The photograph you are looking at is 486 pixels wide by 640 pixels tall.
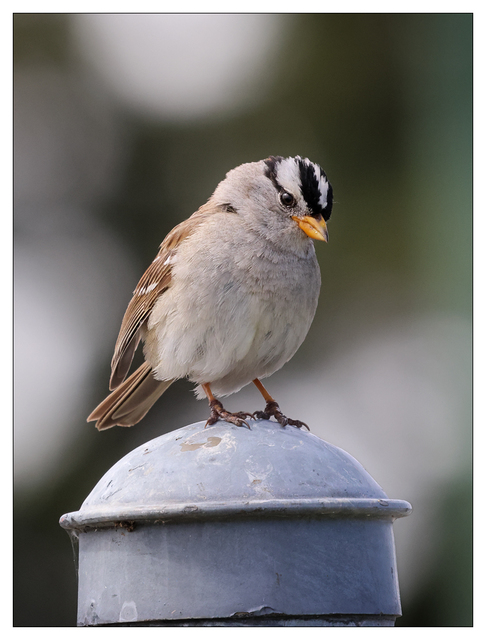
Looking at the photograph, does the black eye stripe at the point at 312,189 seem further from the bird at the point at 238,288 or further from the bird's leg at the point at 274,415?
the bird's leg at the point at 274,415

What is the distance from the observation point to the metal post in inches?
94.2

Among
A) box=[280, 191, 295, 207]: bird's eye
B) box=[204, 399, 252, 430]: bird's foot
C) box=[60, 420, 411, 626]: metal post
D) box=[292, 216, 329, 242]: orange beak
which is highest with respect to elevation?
box=[280, 191, 295, 207]: bird's eye

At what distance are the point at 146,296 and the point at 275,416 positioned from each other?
3.66ft

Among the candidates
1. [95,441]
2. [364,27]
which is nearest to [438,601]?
[95,441]

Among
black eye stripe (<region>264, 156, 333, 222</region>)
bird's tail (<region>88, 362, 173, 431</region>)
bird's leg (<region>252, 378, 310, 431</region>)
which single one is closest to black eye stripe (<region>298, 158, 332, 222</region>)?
black eye stripe (<region>264, 156, 333, 222</region>)

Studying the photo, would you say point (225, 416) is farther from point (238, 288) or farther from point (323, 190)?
point (323, 190)

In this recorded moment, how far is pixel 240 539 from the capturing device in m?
2.41

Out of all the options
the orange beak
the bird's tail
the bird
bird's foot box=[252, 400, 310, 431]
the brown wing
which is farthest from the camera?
the bird's tail

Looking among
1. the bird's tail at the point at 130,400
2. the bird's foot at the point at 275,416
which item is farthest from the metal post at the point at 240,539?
the bird's tail at the point at 130,400

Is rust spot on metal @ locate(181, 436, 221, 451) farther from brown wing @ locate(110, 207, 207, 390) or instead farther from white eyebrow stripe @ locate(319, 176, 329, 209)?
white eyebrow stripe @ locate(319, 176, 329, 209)

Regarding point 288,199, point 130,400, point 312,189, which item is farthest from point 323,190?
point 130,400

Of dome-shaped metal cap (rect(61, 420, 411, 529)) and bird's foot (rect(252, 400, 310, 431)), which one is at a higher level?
bird's foot (rect(252, 400, 310, 431))

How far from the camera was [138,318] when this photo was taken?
441 centimetres

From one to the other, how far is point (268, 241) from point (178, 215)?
12.2 ft
